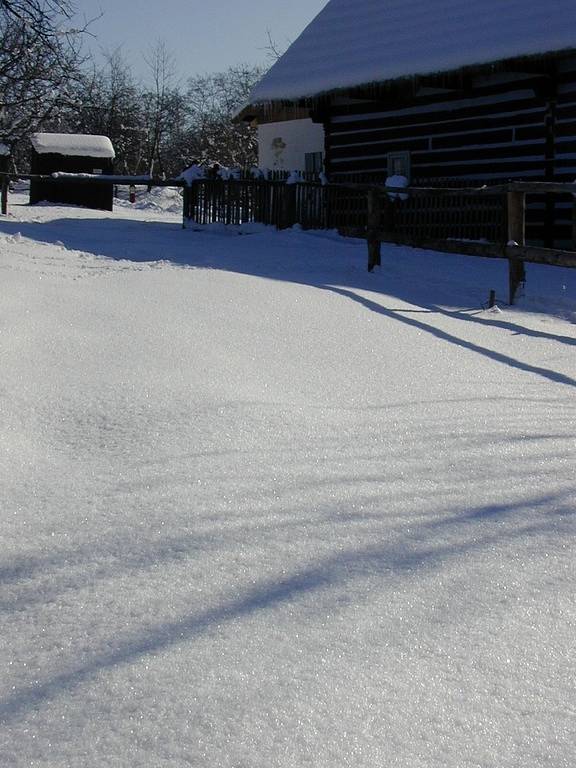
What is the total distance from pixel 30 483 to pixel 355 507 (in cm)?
109

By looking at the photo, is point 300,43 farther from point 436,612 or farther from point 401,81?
point 436,612

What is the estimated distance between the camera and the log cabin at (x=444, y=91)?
1361cm

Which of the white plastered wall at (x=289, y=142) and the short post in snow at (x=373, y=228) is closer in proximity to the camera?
the short post in snow at (x=373, y=228)

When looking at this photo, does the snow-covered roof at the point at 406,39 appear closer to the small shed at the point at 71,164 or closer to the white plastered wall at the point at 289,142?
the white plastered wall at the point at 289,142

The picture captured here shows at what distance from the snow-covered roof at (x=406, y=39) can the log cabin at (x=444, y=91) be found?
0.03 meters

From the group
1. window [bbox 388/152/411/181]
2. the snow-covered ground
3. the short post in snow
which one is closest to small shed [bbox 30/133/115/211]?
window [bbox 388/152/411/181]

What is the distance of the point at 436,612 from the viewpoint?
2287 millimetres

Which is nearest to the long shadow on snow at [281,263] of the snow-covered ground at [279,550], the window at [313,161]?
the snow-covered ground at [279,550]

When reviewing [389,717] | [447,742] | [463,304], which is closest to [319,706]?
[389,717]

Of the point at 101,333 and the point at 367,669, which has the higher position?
the point at 101,333

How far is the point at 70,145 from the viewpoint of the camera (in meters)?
28.6

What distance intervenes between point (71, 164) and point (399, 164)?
48.7ft

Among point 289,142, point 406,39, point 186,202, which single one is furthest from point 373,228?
point 289,142

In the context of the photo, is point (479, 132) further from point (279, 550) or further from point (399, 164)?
point (279, 550)
